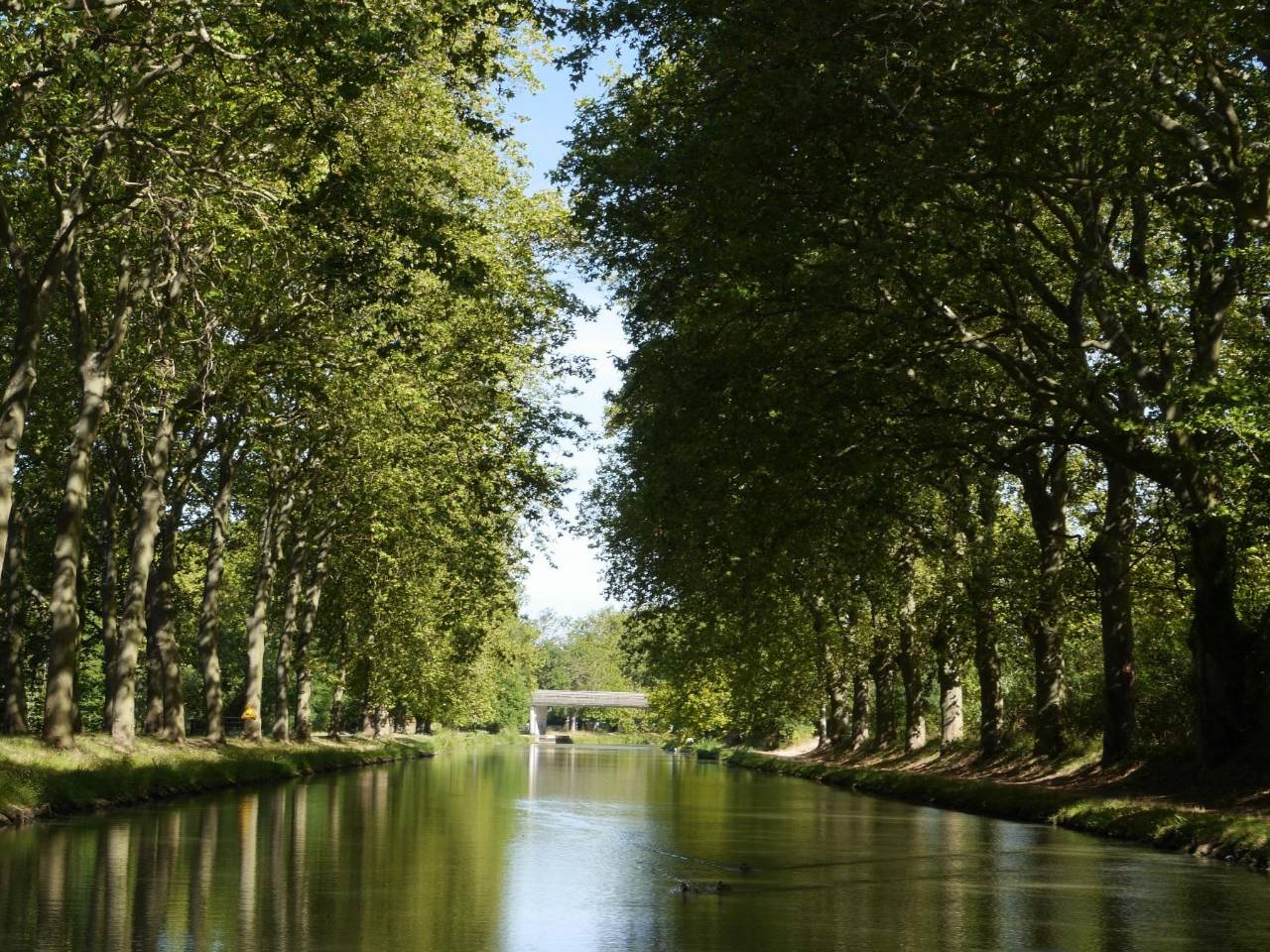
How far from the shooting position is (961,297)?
27.9m

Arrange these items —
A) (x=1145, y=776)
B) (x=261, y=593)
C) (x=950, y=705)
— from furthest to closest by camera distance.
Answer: (x=950, y=705), (x=261, y=593), (x=1145, y=776)

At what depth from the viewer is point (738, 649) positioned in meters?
46.0

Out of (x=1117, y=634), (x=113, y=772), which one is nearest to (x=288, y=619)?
(x=113, y=772)

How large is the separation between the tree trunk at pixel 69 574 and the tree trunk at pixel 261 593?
1571 cm

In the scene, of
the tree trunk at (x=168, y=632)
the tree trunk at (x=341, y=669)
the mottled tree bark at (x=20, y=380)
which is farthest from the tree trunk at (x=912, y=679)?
the mottled tree bark at (x=20, y=380)

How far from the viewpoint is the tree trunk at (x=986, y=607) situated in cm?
3247

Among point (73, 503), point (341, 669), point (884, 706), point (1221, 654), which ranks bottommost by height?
point (884, 706)

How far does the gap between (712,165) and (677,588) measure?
2167 centimetres

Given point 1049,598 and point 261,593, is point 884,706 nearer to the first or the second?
point 261,593

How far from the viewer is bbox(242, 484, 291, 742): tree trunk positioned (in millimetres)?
43750

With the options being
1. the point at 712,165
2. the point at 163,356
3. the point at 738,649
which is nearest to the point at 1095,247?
the point at 712,165

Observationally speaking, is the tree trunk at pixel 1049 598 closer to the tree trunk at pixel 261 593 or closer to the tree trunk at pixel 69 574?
the tree trunk at pixel 69 574

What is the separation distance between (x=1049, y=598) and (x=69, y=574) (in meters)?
19.9

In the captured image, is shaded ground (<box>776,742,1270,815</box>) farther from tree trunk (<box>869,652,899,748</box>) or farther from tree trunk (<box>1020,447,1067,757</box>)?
tree trunk (<box>869,652,899,748</box>)
